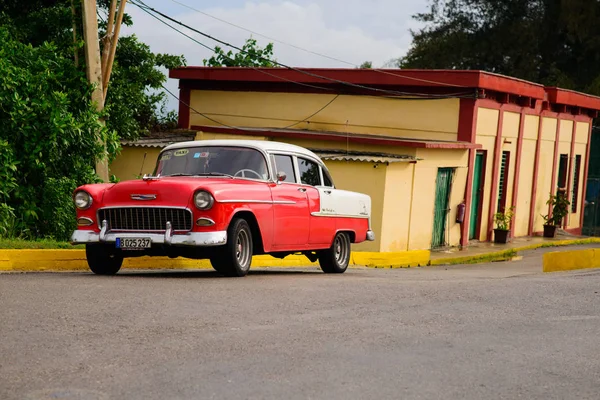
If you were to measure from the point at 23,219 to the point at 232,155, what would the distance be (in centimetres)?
721

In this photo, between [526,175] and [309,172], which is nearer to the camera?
[309,172]

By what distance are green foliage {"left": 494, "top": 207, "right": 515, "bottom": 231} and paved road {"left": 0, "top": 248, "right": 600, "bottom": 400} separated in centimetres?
1911

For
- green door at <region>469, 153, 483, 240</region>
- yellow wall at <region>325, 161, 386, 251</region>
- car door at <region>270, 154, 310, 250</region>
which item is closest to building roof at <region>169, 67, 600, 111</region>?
green door at <region>469, 153, 483, 240</region>

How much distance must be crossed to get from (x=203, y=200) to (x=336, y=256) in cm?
423

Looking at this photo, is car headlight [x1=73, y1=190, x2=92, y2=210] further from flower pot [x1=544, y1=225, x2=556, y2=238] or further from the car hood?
flower pot [x1=544, y1=225, x2=556, y2=238]

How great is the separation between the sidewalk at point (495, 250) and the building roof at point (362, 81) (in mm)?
4182

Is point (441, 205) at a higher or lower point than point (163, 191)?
lower

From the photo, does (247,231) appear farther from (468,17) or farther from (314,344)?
(468,17)

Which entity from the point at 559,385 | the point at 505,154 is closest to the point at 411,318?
the point at 559,385

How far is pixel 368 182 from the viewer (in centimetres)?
2358

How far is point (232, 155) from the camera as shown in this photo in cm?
1336

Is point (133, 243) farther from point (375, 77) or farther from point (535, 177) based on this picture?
point (535, 177)

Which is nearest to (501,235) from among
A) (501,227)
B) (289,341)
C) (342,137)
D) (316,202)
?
(501,227)

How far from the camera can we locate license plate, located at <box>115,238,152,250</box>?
1211 centimetres
